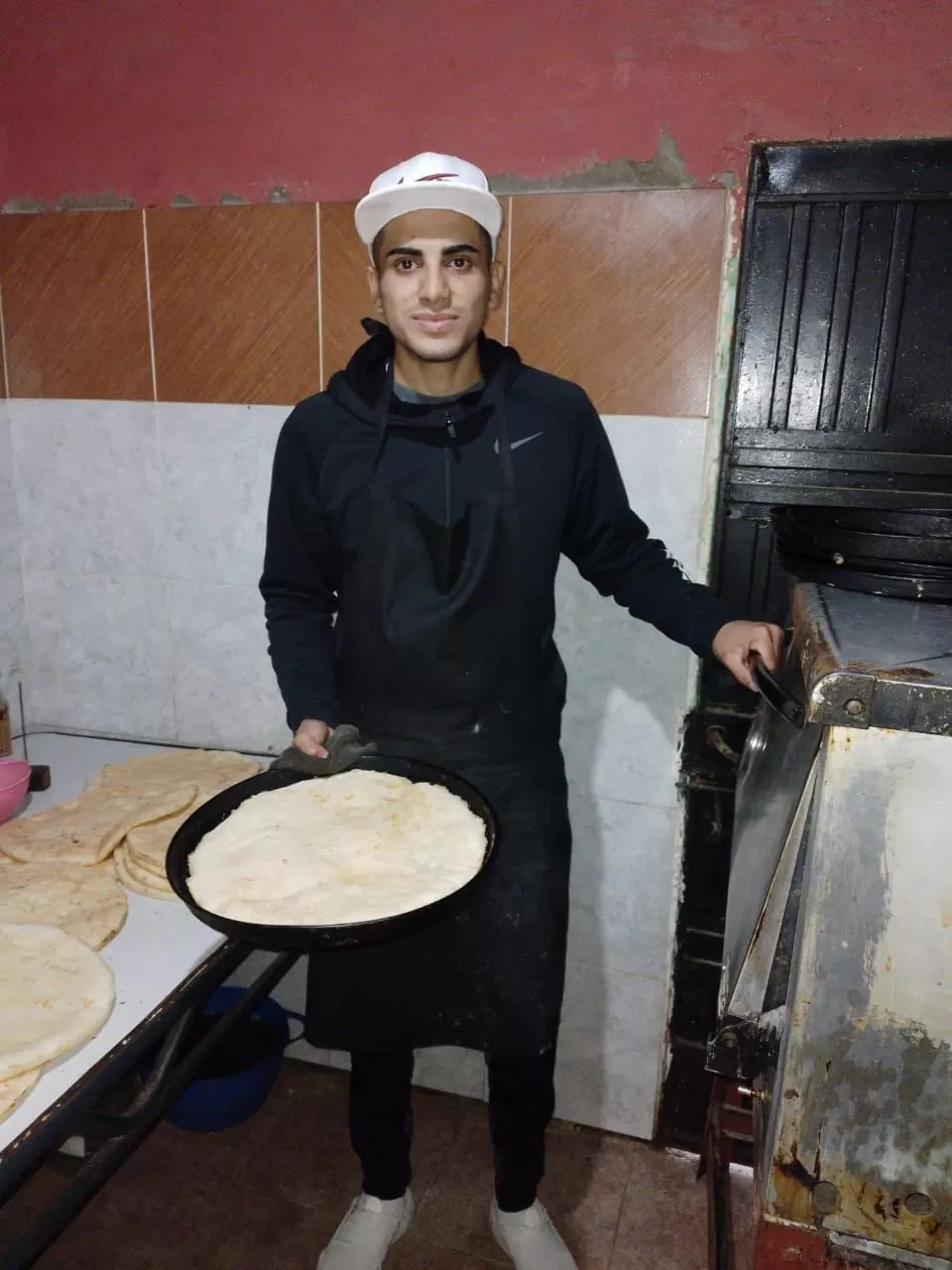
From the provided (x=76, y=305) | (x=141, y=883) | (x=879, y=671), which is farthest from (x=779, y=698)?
(x=76, y=305)

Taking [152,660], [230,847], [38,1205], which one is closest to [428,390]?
[230,847]

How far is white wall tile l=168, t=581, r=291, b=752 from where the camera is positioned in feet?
8.13

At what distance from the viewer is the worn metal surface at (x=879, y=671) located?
1001 mm

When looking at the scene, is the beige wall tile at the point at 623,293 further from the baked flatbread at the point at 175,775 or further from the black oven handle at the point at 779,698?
the baked flatbread at the point at 175,775

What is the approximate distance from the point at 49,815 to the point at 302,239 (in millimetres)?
1536

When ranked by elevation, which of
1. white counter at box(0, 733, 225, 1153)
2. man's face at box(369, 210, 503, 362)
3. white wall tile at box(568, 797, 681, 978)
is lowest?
white wall tile at box(568, 797, 681, 978)

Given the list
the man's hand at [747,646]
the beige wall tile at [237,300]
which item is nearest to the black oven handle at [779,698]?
the man's hand at [747,646]

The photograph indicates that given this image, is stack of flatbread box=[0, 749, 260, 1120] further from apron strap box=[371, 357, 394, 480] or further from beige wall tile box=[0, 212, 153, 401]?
beige wall tile box=[0, 212, 153, 401]

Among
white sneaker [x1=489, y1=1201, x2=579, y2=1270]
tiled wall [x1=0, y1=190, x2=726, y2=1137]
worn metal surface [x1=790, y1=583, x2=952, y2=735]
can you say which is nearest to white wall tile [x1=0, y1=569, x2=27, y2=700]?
tiled wall [x1=0, y1=190, x2=726, y2=1137]

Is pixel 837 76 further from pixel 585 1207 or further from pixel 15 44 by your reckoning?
pixel 585 1207

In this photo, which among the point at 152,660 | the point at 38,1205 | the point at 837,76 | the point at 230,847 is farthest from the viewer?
the point at 152,660

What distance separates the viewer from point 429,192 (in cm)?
176

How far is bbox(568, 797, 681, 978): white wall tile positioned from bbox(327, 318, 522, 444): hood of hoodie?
1.05 metres

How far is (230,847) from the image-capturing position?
1.67 m
